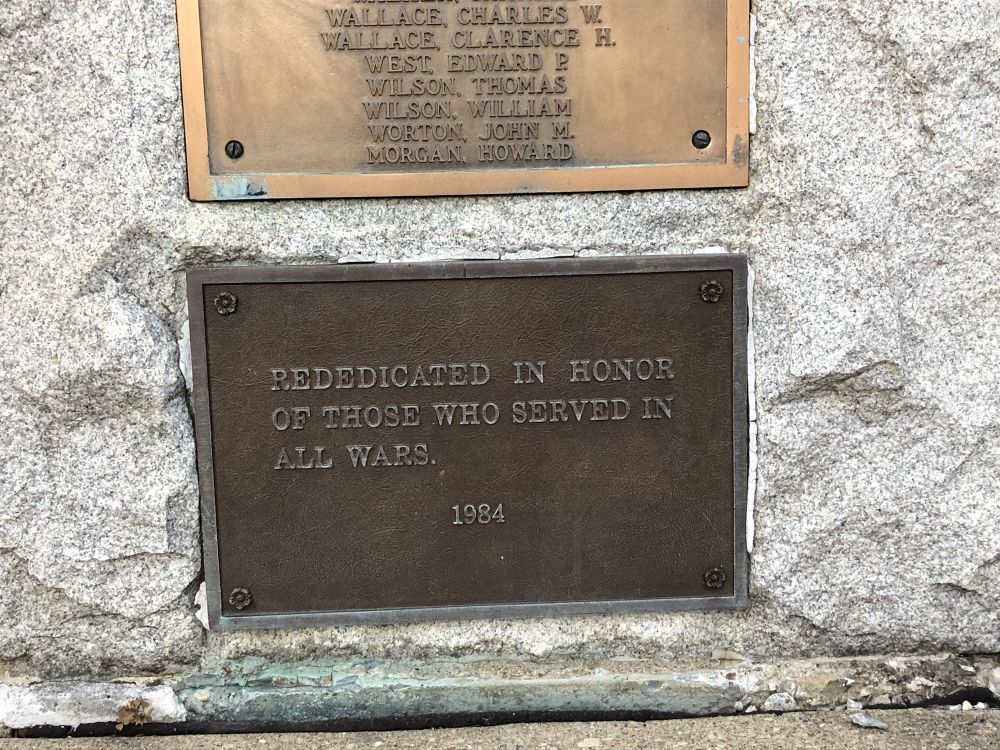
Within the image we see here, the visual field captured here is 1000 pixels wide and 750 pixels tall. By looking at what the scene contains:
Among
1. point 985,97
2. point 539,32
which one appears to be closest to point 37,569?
point 539,32

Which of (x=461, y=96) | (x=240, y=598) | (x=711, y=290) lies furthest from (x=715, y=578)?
(x=461, y=96)

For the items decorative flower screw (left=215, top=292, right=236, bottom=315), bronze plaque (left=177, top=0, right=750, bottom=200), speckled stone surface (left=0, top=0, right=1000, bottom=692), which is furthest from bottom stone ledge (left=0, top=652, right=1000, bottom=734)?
bronze plaque (left=177, top=0, right=750, bottom=200)

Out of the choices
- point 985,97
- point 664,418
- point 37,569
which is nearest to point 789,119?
point 985,97

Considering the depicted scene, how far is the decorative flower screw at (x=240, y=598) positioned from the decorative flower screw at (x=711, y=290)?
1.37m

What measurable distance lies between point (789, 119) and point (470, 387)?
1.02 m

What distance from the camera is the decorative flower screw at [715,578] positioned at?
2.10 metres

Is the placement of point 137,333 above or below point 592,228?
below

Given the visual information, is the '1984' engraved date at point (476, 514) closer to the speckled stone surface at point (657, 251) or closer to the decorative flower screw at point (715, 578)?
the speckled stone surface at point (657, 251)

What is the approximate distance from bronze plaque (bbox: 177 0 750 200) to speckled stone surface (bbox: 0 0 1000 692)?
0.07 meters

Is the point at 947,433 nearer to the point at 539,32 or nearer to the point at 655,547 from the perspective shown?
the point at 655,547

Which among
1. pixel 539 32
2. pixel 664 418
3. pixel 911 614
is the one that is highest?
pixel 539 32

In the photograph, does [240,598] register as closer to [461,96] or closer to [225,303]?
[225,303]

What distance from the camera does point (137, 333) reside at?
1.96 metres

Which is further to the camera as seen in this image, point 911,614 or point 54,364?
point 911,614
